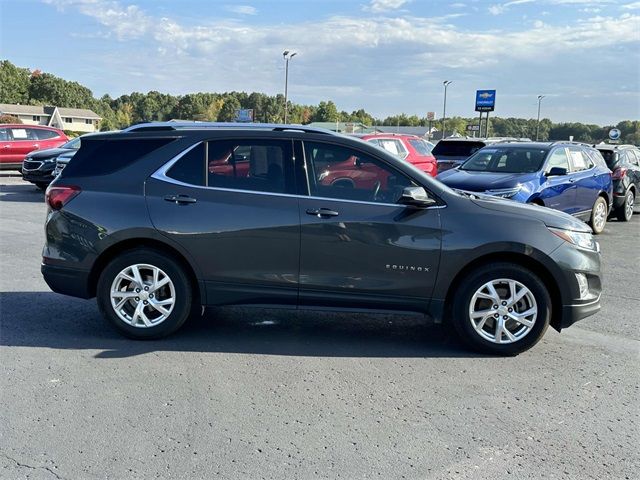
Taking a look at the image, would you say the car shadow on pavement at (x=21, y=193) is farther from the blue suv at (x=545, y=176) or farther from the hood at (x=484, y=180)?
the blue suv at (x=545, y=176)

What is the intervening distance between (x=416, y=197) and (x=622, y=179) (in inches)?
423

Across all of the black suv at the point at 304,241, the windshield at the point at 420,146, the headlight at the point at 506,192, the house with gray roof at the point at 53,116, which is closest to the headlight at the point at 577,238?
the black suv at the point at 304,241

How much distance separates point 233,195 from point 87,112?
394ft

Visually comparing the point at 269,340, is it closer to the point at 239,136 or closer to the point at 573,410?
the point at 239,136

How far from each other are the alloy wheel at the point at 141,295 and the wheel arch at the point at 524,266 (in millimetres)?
2344

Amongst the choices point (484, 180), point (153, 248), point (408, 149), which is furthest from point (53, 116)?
point (153, 248)

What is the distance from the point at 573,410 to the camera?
385cm

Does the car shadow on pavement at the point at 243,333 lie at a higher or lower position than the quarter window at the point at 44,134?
lower

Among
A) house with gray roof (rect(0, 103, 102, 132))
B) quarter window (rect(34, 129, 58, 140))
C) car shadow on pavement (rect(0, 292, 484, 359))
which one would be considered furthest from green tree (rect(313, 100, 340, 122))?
car shadow on pavement (rect(0, 292, 484, 359))

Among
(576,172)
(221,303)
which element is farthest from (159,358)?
(576,172)

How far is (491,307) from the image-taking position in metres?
4.74

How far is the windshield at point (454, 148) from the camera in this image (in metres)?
17.3

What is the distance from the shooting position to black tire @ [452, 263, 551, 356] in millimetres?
4691

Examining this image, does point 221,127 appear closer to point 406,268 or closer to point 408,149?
point 406,268
